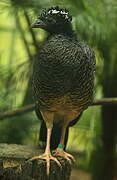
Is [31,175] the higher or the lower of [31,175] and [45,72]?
A: the lower

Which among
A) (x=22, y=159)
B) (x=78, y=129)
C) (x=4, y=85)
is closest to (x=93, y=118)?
(x=78, y=129)

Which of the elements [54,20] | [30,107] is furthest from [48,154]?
[30,107]

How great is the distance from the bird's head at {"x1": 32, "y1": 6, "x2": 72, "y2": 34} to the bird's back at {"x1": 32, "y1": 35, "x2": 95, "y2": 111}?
0.06 metres

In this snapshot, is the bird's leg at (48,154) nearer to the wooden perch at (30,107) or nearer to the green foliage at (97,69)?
the wooden perch at (30,107)

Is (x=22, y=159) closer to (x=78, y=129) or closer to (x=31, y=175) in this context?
(x=31, y=175)

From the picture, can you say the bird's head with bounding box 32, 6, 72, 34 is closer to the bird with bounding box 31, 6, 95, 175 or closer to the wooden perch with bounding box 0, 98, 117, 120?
the bird with bounding box 31, 6, 95, 175

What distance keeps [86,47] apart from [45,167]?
30.1 inches

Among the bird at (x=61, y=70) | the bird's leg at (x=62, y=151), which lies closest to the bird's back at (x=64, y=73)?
the bird at (x=61, y=70)

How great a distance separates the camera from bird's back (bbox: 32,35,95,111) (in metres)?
2.59

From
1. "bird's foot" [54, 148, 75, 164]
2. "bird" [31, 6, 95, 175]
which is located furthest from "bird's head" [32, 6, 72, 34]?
"bird's foot" [54, 148, 75, 164]

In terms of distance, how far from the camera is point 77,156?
5.23 m

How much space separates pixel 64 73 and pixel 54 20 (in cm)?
33

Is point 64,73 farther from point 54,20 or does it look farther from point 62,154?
point 62,154

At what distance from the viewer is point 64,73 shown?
2596mm
